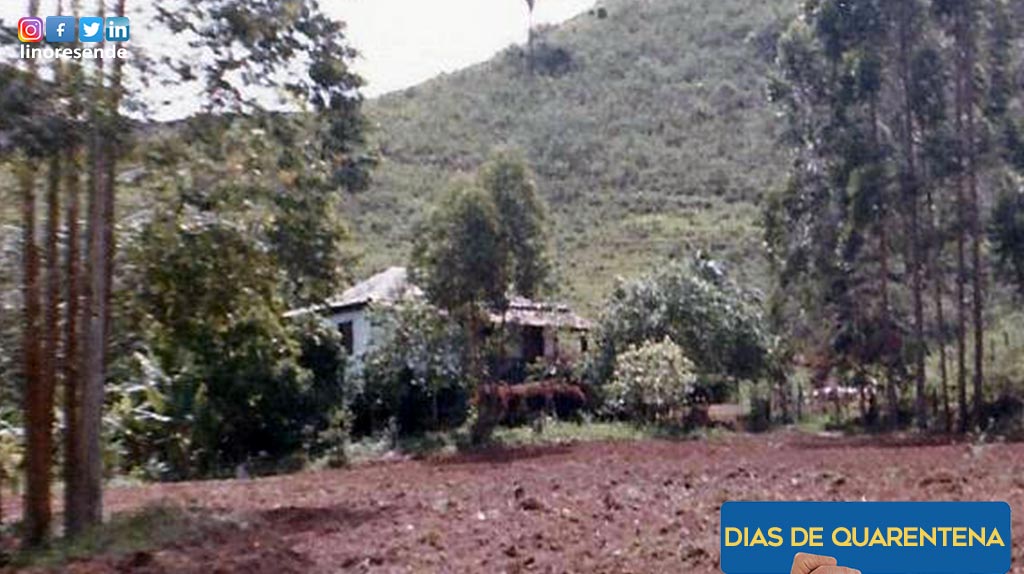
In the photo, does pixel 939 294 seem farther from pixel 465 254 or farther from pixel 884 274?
pixel 465 254

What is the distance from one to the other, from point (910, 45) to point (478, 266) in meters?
8.77

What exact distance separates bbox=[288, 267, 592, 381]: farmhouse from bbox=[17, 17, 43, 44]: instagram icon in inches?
657

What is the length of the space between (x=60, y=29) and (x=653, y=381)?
58.0 feet

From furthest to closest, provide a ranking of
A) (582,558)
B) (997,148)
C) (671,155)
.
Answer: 1. (671,155)
2. (997,148)
3. (582,558)

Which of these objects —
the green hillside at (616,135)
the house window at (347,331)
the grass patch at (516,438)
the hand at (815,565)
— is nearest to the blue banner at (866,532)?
the hand at (815,565)

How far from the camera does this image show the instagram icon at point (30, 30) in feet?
33.2

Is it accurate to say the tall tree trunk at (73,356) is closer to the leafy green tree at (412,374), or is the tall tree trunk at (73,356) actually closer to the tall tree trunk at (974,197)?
the leafy green tree at (412,374)

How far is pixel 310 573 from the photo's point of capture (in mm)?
8883

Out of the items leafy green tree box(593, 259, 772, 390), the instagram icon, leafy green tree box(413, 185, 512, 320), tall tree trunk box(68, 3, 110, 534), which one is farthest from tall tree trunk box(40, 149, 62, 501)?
leafy green tree box(593, 259, 772, 390)

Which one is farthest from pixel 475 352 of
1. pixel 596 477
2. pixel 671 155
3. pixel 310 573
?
pixel 671 155

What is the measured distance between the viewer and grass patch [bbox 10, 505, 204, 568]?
9961 millimetres

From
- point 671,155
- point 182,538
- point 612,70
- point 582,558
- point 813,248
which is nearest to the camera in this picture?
point 582,558

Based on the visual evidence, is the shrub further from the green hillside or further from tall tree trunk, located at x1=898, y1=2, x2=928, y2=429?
the green hillside

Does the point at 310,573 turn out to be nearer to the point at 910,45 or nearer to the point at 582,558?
the point at 582,558
